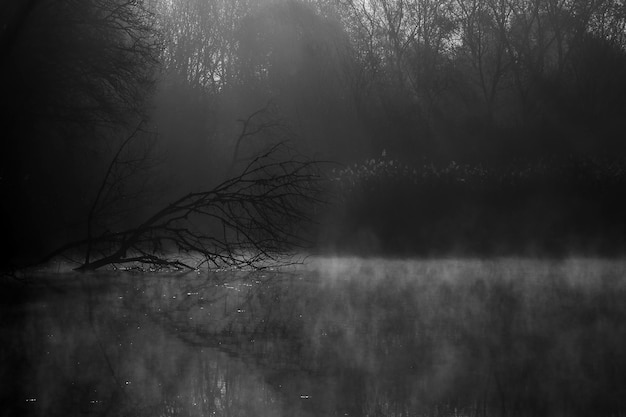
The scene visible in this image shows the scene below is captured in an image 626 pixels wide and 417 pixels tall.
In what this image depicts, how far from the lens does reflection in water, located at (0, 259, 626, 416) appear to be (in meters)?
5.39

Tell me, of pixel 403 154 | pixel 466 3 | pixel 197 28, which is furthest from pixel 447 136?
pixel 197 28

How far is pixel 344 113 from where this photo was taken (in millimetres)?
30125

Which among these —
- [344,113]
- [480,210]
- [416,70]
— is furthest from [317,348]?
[416,70]

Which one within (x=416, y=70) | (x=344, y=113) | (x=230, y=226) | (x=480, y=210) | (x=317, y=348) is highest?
(x=416, y=70)

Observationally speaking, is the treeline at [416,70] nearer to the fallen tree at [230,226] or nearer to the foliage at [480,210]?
the foliage at [480,210]

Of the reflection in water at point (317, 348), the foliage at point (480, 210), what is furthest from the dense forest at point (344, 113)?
the reflection in water at point (317, 348)

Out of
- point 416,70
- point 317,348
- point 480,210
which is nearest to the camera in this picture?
point 317,348

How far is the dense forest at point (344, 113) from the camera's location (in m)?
12.0

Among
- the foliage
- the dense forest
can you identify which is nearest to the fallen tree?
the dense forest

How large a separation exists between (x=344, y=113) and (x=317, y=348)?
23.5m

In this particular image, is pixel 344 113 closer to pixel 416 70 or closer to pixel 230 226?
pixel 416 70

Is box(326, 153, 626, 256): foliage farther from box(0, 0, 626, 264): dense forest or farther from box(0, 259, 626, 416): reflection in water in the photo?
box(0, 259, 626, 416): reflection in water

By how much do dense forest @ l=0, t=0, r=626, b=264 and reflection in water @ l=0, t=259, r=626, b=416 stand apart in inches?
94.7

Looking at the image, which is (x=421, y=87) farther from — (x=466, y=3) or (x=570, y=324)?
(x=570, y=324)
